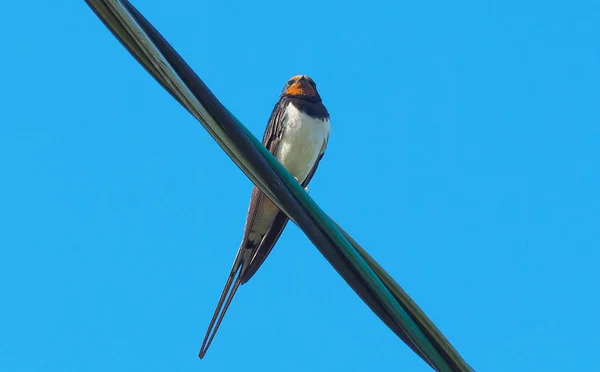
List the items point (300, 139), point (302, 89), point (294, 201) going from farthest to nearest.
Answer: point (302, 89), point (300, 139), point (294, 201)

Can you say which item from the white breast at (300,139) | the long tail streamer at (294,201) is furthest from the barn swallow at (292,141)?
the long tail streamer at (294,201)

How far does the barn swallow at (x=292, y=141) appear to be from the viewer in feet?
17.6

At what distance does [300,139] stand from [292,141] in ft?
0.17

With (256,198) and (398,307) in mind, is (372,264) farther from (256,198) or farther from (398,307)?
(256,198)

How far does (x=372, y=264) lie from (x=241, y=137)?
0.40m

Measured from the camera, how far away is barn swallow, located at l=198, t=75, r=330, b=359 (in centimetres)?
537

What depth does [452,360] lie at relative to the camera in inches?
85.3

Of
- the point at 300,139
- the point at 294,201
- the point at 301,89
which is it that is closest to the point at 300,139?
the point at 300,139

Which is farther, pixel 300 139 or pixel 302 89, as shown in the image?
pixel 302 89

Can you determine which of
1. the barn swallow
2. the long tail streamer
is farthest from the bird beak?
the long tail streamer

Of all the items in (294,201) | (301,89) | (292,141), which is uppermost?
(301,89)

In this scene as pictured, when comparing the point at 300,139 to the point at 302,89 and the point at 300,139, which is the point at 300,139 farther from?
the point at 302,89

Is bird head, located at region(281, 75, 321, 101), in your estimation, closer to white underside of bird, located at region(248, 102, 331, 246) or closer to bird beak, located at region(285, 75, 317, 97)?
bird beak, located at region(285, 75, 317, 97)

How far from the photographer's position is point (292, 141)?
605cm
